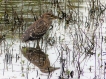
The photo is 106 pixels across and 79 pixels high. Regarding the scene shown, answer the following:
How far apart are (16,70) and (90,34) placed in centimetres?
166

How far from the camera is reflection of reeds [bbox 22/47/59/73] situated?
216 inches

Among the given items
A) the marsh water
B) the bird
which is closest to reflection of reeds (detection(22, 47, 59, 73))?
the marsh water

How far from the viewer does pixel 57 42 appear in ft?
20.8

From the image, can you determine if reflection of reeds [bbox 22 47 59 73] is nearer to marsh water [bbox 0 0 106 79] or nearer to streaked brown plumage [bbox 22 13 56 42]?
marsh water [bbox 0 0 106 79]

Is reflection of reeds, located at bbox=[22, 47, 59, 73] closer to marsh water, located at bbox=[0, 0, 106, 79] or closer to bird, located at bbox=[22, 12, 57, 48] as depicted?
marsh water, located at bbox=[0, 0, 106, 79]

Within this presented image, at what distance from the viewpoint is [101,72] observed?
5332mm

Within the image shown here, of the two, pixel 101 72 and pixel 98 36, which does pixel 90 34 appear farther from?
pixel 101 72

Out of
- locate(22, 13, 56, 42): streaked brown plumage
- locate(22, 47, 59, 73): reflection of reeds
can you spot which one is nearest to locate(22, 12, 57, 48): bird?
locate(22, 13, 56, 42): streaked brown plumage

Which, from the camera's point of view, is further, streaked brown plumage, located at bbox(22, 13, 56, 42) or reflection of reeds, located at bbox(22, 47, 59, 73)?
streaked brown plumage, located at bbox(22, 13, 56, 42)

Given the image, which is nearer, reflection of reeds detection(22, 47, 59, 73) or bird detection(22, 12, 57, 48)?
reflection of reeds detection(22, 47, 59, 73)

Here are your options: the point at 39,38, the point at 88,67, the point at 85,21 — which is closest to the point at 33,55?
the point at 39,38

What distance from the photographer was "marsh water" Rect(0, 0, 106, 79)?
540 cm

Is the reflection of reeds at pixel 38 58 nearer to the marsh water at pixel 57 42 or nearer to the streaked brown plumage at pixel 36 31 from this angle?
the marsh water at pixel 57 42

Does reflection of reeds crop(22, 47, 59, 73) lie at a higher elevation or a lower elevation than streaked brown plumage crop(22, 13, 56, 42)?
lower
